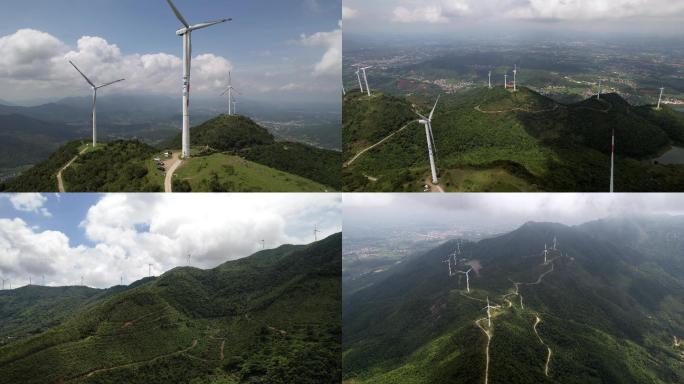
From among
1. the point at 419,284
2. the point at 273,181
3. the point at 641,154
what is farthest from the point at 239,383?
the point at 641,154

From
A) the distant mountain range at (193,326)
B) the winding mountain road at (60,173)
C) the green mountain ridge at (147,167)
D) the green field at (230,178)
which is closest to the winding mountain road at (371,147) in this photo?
the green mountain ridge at (147,167)

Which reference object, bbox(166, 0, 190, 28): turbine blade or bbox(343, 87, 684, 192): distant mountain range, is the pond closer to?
bbox(343, 87, 684, 192): distant mountain range

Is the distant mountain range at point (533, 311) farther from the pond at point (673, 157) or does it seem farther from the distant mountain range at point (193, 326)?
the pond at point (673, 157)

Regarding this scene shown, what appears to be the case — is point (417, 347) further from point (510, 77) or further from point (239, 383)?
point (510, 77)

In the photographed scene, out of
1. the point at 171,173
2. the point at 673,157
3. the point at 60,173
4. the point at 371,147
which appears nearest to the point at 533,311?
the point at 371,147

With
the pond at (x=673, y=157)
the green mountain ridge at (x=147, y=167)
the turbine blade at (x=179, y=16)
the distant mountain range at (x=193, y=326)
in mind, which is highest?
the turbine blade at (x=179, y=16)

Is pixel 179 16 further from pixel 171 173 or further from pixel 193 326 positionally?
pixel 193 326
